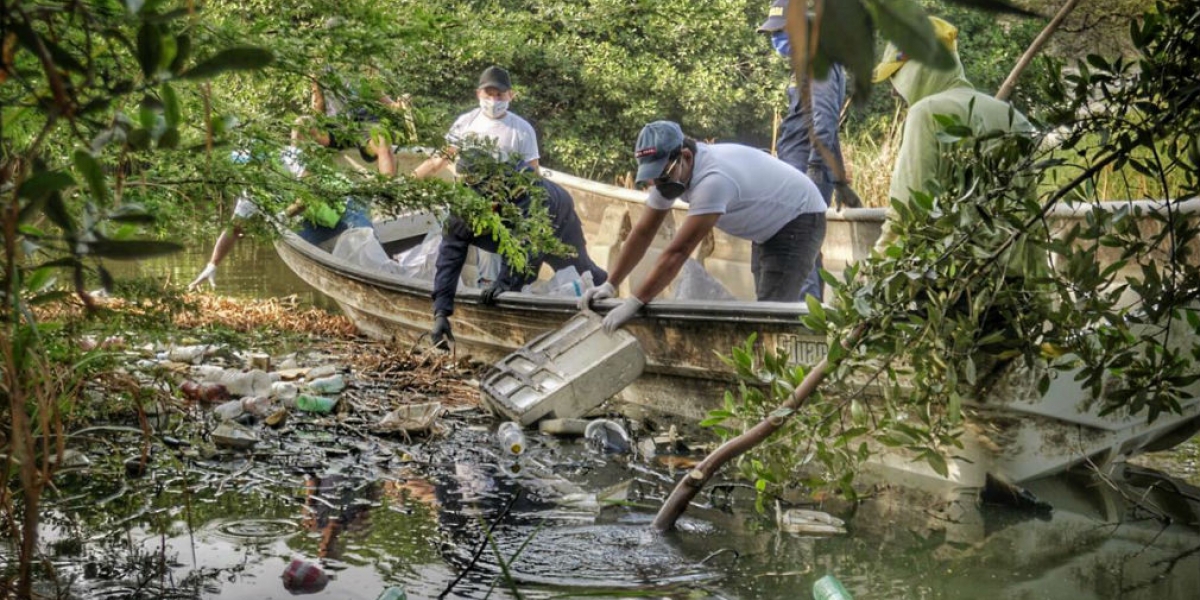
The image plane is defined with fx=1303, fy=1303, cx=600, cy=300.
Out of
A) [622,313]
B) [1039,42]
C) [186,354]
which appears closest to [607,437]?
[622,313]

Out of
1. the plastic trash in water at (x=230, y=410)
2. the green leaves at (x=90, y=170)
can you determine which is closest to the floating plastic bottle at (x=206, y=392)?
the plastic trash in water at (x=230, y=410)

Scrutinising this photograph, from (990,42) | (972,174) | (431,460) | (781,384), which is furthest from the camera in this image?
(990,42)

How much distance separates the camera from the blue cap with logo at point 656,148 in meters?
6.61

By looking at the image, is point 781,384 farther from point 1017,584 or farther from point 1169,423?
point 1169,423

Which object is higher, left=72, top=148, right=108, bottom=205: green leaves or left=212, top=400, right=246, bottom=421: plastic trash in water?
left=72, top=148, right=108, bottom=205: green leaves

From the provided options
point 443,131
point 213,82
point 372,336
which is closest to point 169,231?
point 213,82

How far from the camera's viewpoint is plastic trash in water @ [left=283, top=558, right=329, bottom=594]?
13.9 ft

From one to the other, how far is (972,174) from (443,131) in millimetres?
1818

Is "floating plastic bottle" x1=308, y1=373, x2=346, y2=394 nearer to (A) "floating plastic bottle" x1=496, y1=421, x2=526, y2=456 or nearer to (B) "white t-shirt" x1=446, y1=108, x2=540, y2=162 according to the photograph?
(A) "floating plastic bottle" x1=496, y1=421, x2=526, y2=456

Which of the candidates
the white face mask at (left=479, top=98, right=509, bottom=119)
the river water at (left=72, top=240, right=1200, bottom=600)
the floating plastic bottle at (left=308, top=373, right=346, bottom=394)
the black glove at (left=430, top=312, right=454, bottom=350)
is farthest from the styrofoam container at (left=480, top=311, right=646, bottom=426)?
the white face mask at (left=479, top=98, right=509, bottom=119)

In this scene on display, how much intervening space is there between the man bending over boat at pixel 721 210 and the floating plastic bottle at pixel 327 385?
4.83 feet

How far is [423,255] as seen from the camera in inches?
428

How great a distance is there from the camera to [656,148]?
6598mm

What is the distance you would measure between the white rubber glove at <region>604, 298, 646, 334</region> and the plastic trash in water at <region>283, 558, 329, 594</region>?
3.06 meters
